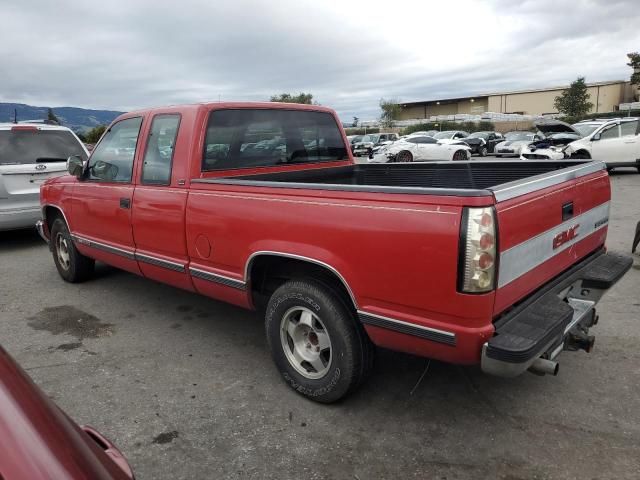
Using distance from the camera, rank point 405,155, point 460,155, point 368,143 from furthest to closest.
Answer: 1. point 368,143
2. point 460,155
3. point 405,155

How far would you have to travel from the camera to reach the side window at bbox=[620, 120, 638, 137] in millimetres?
14992

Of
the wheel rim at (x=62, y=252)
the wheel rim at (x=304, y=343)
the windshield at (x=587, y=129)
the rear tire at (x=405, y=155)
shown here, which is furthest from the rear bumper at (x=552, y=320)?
the rear tire at (x=405, y=155)

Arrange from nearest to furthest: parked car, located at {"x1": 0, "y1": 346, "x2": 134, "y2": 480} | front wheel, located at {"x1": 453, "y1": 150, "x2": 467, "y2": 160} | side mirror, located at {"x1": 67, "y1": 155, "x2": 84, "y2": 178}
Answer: parked car, located at {"x1": 0, "y1": 346, "x2": 134, "y2": 480}
side mirror, located at {"x1": 67, "y1": 155, "x2": 84, "y2": 178}
front wheel, located at {"x1": 453, "y1": 150, "x2": 467, "y2": 160}

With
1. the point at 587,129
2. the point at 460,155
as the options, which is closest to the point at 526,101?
the point at 460,155

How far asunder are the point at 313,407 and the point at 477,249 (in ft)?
5.02

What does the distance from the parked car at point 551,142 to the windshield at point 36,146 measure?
40.7ft

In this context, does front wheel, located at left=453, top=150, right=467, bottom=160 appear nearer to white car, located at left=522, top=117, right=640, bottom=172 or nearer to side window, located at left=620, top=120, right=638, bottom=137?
white car, located at left=522, top=117, right=640, bottom=172

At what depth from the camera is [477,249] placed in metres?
2.25

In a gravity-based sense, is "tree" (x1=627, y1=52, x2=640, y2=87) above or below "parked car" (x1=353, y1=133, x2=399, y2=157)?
above

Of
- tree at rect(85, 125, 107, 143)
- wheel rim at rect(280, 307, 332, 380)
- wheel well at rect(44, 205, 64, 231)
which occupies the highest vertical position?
tree at rect(85, 125, 107, 143)

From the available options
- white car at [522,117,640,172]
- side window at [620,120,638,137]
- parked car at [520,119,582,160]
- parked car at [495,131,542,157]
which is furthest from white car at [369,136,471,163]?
side window at [620,120,638,137]

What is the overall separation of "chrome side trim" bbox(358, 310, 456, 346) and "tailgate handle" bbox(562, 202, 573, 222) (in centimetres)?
115

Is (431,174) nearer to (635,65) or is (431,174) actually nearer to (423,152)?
(423,152)

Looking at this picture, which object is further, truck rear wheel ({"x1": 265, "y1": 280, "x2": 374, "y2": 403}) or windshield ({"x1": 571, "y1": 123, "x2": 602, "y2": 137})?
windshield ({"x1": 571, "y1": 123, "x2": 602, "y2": 137})
